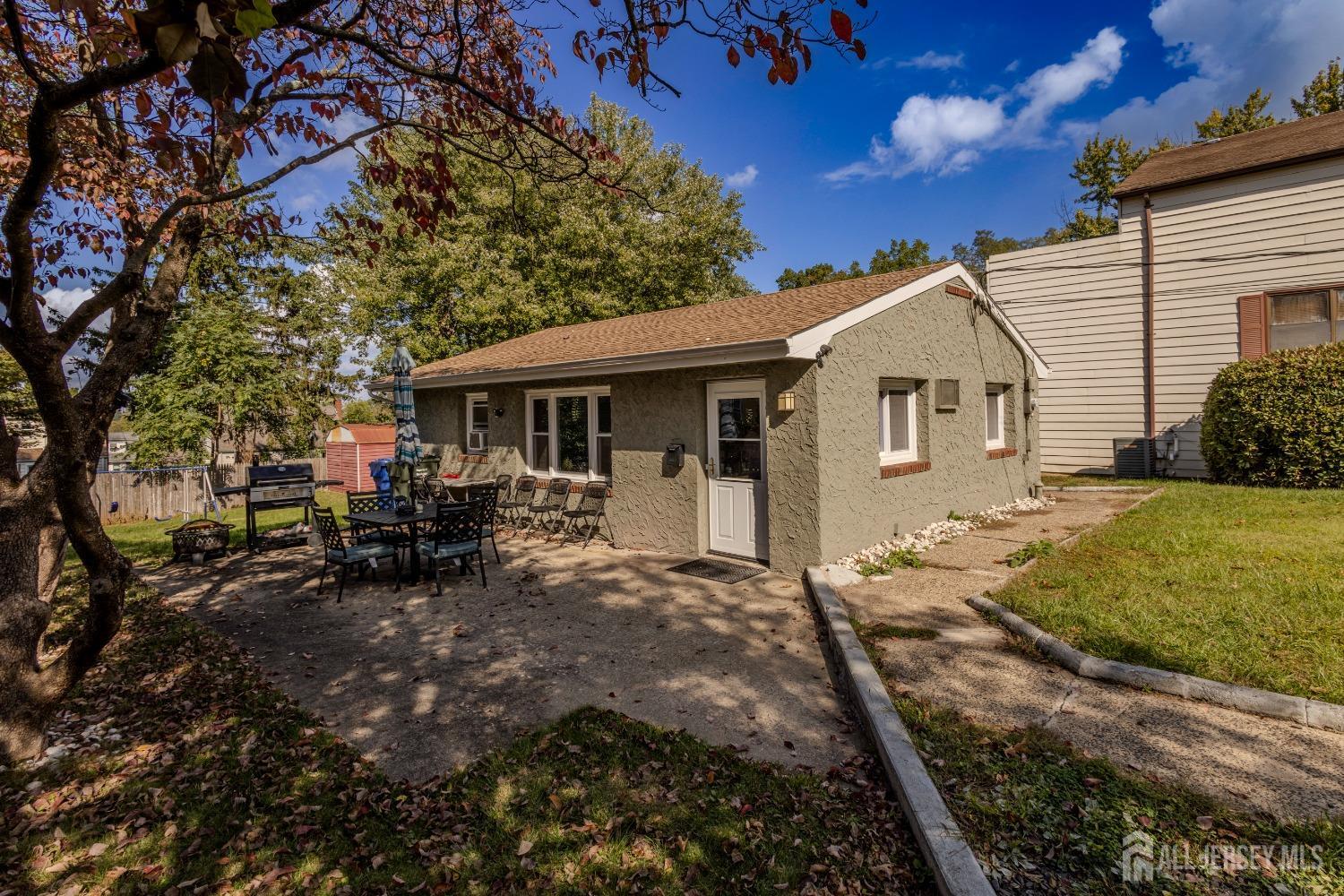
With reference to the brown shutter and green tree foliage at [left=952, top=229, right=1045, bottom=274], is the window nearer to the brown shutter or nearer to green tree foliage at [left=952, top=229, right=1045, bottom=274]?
the brown shutter

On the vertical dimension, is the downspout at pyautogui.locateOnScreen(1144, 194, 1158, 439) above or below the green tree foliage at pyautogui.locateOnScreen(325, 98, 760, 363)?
below

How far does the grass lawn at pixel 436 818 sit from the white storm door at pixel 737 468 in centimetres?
429

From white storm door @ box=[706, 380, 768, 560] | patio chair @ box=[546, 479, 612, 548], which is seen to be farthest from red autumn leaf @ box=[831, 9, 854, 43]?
patio chair @ box=[546, 479, 612, 548]

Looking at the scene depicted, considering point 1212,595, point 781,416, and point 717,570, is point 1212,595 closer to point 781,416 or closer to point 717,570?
point 781,416

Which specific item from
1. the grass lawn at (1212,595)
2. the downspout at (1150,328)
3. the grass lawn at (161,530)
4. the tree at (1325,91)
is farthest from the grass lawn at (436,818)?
the tree at (1325,91)

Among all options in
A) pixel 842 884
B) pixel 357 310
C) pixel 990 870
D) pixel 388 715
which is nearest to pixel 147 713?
pixel 388 715

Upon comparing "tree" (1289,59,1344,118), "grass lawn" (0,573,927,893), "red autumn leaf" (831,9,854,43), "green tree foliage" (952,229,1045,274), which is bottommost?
"grass lawn" (0,573,927,893)

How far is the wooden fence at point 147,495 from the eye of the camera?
14.8m

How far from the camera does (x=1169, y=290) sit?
43.2 feet

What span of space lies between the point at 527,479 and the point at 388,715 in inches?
266

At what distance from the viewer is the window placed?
38.3 ft

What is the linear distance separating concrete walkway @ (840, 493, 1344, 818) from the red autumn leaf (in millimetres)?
3769

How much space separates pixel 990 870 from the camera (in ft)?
8.05

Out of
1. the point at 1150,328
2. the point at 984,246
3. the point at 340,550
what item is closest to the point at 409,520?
the point at 340,550
